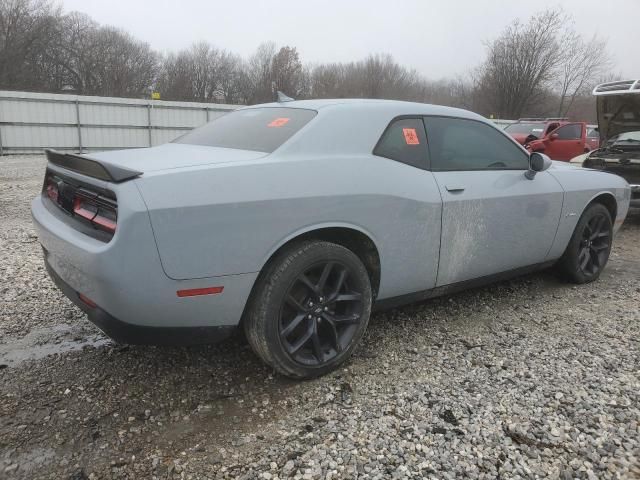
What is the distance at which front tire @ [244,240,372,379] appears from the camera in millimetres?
2375

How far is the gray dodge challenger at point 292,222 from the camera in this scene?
2.08m

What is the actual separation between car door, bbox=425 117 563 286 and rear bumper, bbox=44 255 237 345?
4.94 ft

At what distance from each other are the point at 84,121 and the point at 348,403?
57.4 feet

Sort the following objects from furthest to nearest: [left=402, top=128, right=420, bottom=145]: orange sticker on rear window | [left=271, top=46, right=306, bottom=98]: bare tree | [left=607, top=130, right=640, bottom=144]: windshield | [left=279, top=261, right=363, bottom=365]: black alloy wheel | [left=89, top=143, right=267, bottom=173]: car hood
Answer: [left=271, top=46, right=306, bottom=98]: bare tree
[left=607, top=130, right=640, bottom=144]: windshield
[left=402, top=128, right=420, bottom=145]: orange sticker on rear window
[left=279, top=261, right=363, bottom=365]: black alloy wheel
[left=89, top=143, right=267, bottom=173]: car hood

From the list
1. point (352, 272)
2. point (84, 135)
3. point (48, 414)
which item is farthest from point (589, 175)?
point (84, 135)

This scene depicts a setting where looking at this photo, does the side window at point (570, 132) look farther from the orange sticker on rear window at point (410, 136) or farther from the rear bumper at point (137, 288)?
the rear bumper at point (137, 288)

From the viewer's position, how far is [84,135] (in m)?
17.1

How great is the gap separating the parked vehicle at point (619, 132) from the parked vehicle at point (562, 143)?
408cm

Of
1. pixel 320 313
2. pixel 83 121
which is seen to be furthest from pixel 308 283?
pixel 83 121

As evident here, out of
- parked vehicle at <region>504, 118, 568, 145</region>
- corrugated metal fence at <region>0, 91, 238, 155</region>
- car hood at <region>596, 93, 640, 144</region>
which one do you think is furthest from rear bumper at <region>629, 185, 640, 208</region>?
corrugated metal fence at <region>0, 91, 238, 155</region>

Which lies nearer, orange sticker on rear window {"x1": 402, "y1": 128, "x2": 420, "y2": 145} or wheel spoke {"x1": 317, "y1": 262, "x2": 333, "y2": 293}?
wheel spoke {"x1": 317, "y1": 262, "x2": 333, "y2": 293}

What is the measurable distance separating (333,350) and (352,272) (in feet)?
1.48

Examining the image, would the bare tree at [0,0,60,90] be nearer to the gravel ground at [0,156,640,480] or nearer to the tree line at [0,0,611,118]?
the tree line at [0,0,611,118]

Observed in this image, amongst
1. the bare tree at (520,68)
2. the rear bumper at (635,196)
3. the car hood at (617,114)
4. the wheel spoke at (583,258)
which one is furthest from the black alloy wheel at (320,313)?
the bare tree at (520,68)
